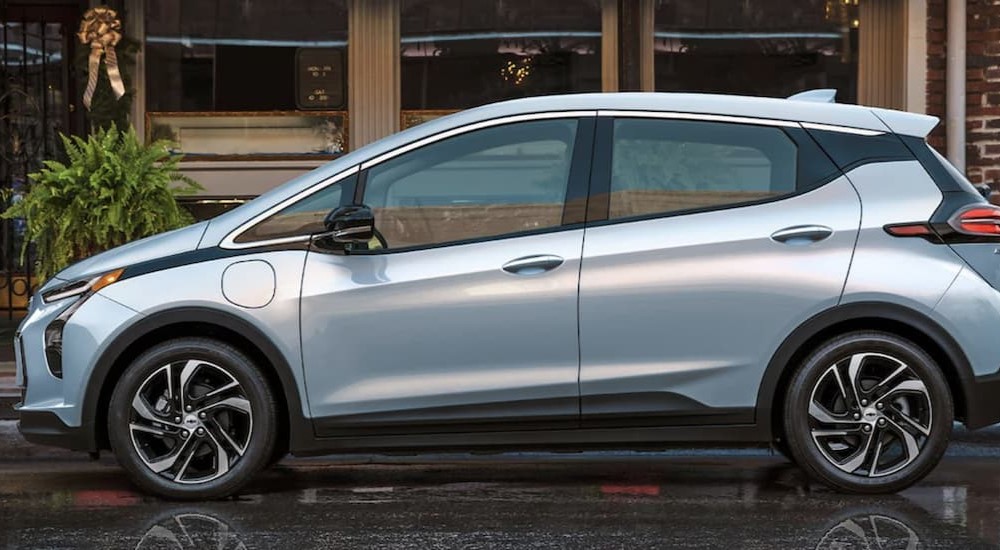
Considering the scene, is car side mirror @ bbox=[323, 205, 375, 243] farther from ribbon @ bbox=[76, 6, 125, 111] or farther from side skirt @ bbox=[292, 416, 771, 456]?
ribbon @ bbox=[76, 6, 125, 111]

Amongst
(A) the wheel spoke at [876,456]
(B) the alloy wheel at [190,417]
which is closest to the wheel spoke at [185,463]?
(B) the alloy wheel at [190,417]

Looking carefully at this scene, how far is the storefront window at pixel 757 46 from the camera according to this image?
12.6 m

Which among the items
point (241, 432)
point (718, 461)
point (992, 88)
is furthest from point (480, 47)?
point (241, 432)

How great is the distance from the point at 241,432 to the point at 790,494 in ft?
7.52

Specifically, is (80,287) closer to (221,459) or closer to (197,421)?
(197,421)

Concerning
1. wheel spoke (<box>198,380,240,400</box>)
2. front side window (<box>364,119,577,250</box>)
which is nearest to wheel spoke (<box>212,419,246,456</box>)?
wheel spoke (<box>198,380,240,400</box>)

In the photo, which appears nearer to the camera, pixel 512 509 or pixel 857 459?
pixel 512 509

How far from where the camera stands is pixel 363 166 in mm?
6348

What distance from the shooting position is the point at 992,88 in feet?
40.5

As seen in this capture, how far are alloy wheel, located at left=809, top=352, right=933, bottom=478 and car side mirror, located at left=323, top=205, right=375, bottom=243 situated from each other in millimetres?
1930

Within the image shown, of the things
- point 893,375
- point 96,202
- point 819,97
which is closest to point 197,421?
point 893,375

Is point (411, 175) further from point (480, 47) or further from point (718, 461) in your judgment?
point (480, 47)

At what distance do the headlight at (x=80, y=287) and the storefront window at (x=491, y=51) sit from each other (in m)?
6.52

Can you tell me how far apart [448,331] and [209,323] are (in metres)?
0.97
